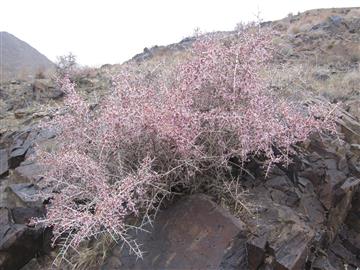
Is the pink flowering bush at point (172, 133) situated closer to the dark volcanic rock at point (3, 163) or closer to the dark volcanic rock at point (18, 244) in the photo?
the dark volcanic rock at point (18, 244)

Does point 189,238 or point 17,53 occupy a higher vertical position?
point 189,238

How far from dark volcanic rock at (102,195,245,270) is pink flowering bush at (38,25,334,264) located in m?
0.14

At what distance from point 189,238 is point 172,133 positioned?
0.89m

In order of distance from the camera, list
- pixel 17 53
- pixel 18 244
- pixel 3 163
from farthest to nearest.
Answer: pixel 17 53 → pixel 3 163 → pixel 18 244

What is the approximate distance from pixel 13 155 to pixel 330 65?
27.4ft

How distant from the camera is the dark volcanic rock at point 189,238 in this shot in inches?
152

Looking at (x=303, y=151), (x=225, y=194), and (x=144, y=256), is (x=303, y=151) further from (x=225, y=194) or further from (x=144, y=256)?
(x=144, y=256)

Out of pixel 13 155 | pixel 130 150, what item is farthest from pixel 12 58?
pixel 130 150

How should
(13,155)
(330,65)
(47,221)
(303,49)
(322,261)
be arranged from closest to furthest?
(47,221), (322,261), (13,155), (330,65), (303,49)

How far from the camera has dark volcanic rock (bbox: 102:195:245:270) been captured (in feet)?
12.6

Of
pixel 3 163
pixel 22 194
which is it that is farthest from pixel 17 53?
pixel 22 194

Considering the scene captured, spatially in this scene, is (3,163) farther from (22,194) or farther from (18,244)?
(18,244)

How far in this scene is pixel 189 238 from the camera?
158 inches

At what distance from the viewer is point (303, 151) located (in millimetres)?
4758
